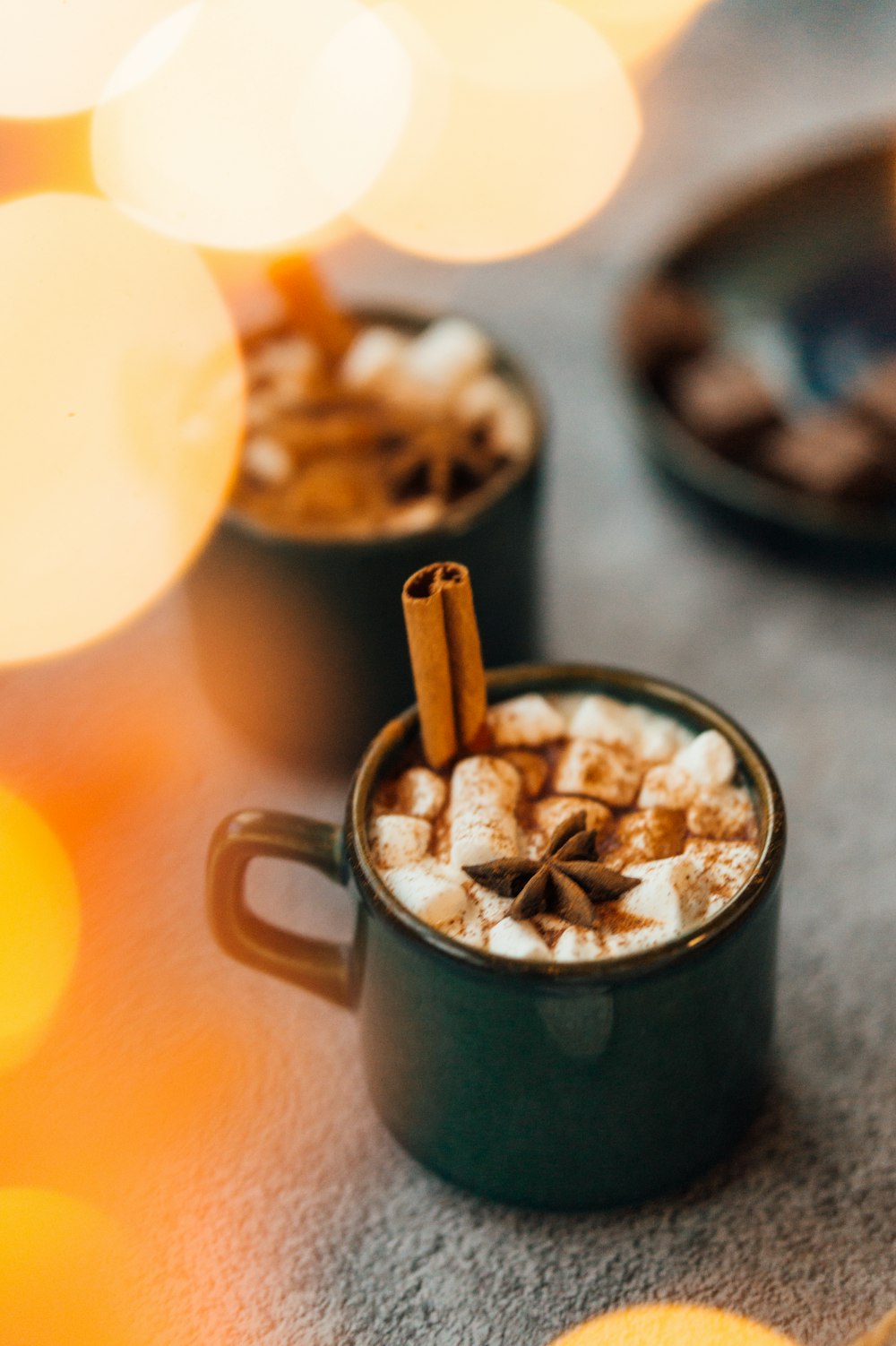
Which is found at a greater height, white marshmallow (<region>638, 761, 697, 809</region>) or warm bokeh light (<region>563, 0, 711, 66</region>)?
warm bokeh light (<region>563, 0, 711, 66</region>)

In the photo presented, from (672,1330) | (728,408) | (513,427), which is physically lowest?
(672,1330)

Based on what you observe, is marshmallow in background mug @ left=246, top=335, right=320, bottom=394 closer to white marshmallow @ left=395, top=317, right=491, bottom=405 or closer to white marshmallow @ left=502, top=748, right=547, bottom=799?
white marshmallow @ left=395, top=317, right=491, bottom=405

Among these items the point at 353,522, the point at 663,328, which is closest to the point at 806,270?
the point at 663,328

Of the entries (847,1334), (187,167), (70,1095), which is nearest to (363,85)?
(187,167)

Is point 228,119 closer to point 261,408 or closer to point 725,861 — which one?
point 261,408

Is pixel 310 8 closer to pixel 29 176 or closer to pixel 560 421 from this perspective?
pixel 29 176

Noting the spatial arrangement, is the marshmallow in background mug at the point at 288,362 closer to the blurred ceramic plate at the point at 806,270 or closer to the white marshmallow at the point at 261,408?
the white marshmallow at the point at 261,408

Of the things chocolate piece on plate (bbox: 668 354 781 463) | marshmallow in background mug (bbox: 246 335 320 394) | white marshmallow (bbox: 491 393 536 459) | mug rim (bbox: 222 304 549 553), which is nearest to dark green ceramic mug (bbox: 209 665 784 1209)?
mug rim (bbox: 222 304 549 553)
